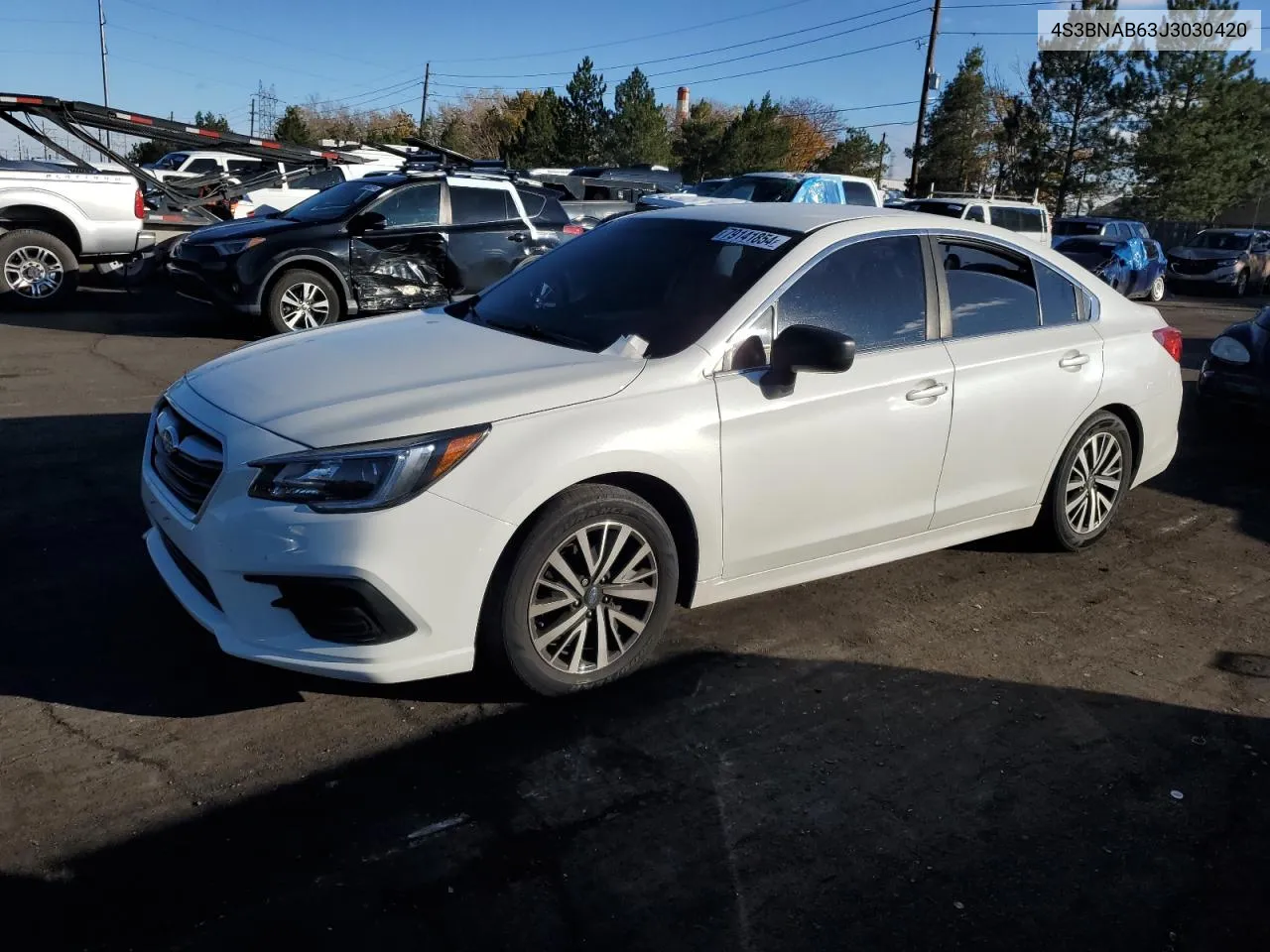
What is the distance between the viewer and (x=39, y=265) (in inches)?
457

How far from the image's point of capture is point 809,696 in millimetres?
3859

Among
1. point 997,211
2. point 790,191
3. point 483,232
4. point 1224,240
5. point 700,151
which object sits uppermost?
point 700,151

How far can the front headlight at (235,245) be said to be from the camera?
10.0 meters

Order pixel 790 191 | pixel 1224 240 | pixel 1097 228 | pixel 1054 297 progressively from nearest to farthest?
pixel 1054 297 < pixel 790 191 < pixel 1097 228 < pixel 1224 240

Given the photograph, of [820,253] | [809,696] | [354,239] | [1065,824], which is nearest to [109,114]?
[354,239]

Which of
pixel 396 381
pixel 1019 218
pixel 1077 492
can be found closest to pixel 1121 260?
pixel 1019 218

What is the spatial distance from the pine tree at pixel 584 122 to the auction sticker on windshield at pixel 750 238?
4597 centimetres

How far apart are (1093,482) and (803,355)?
2347 millimetres

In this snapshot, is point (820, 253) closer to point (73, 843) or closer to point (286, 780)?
point (286, 780)

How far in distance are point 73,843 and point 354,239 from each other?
8337mm

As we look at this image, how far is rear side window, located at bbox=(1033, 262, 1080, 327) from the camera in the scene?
16.6ft

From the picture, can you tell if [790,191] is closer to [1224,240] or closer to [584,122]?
[1224,240]

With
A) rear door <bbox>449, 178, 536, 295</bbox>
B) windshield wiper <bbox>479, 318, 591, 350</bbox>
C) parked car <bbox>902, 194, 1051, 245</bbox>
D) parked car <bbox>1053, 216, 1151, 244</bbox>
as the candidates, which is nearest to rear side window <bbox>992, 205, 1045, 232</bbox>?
parked car <bbox>902, 194, 1051, 245</bbox>

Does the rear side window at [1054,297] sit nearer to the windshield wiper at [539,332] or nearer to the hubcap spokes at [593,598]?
the windshield wiper at [539,332]
